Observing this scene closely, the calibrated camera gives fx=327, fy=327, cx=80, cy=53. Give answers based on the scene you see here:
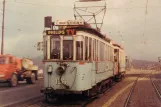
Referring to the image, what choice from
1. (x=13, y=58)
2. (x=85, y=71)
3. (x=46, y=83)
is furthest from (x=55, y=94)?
(x=13, y=58)

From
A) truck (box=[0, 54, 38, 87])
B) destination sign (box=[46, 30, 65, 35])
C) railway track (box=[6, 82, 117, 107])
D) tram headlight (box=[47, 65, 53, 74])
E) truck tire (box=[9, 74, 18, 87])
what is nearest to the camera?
tram headlight (box=[47, 65, 53, 74])

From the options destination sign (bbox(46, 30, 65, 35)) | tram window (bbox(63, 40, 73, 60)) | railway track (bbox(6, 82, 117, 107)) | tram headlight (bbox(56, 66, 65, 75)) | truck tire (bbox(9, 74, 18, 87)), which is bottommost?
railway track (bbox(6, 82, 117, 107))

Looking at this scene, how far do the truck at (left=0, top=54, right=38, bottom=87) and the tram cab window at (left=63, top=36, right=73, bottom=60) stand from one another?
38.0 feet

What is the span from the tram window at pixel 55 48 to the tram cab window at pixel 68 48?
0.27m

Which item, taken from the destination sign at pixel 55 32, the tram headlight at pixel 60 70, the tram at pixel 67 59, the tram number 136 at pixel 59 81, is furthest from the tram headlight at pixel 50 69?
the destination sign at pixel 55 32

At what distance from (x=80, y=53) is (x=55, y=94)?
2.26 meters

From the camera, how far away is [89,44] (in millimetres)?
14930

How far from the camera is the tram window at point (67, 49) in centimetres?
1410

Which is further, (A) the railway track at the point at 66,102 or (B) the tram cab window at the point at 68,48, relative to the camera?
(A) the railway track at the point at 66,102

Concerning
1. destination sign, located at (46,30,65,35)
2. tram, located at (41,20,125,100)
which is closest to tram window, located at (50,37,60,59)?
tram, located at (41,20,125,100)

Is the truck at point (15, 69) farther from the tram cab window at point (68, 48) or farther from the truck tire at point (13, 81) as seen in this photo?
the tram cab window at point (68, 48)

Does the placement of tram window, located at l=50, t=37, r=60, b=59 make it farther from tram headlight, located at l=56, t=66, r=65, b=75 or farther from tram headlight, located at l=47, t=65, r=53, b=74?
tram headlight, located at l=56, t=66, r=65, b=75

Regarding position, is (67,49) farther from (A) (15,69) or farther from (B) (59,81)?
(A) (15,69)

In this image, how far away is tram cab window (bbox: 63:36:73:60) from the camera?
46.3 ft
